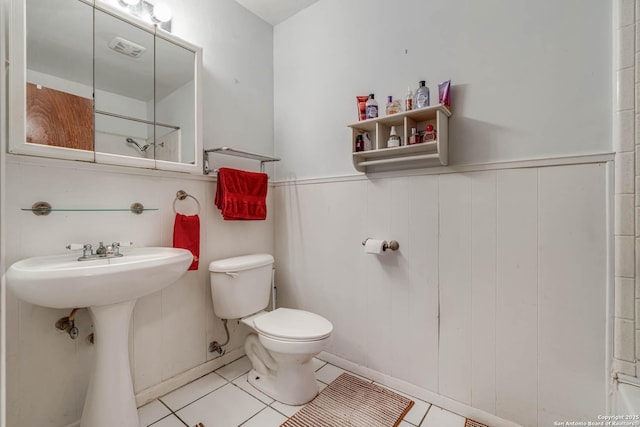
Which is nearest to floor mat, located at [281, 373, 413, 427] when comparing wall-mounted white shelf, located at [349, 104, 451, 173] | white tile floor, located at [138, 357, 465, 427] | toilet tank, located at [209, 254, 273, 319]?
white tile floor, located at [138, 357, 465, 427]

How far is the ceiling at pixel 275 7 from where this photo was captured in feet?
6.70

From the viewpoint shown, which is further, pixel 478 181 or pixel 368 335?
pixel 368 335

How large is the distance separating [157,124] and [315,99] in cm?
101

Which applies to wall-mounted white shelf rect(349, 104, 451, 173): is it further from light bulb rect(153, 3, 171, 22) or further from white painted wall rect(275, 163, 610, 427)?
light bulb rect(153, 3, 171, 22)

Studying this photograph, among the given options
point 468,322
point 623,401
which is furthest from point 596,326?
point 468,322

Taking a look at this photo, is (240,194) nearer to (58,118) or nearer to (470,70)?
(58,118)

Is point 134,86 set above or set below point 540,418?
above

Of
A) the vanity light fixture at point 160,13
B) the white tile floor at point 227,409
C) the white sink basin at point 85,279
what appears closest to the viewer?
the white sink basin at point 85,279

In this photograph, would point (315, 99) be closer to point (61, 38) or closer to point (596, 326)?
point (61, 38)

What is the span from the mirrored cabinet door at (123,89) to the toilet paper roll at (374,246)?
4.13ft

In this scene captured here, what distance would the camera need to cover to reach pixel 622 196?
1.12 meters

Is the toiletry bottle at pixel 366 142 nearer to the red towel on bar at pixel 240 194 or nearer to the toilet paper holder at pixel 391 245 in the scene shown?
the toilet paper holder at pixel 391 245

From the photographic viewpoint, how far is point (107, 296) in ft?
3.59

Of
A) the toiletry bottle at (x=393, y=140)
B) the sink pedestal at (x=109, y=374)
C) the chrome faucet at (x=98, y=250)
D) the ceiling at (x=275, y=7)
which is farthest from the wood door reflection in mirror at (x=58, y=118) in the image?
the toiletry bottle at (x=393, y=140)
